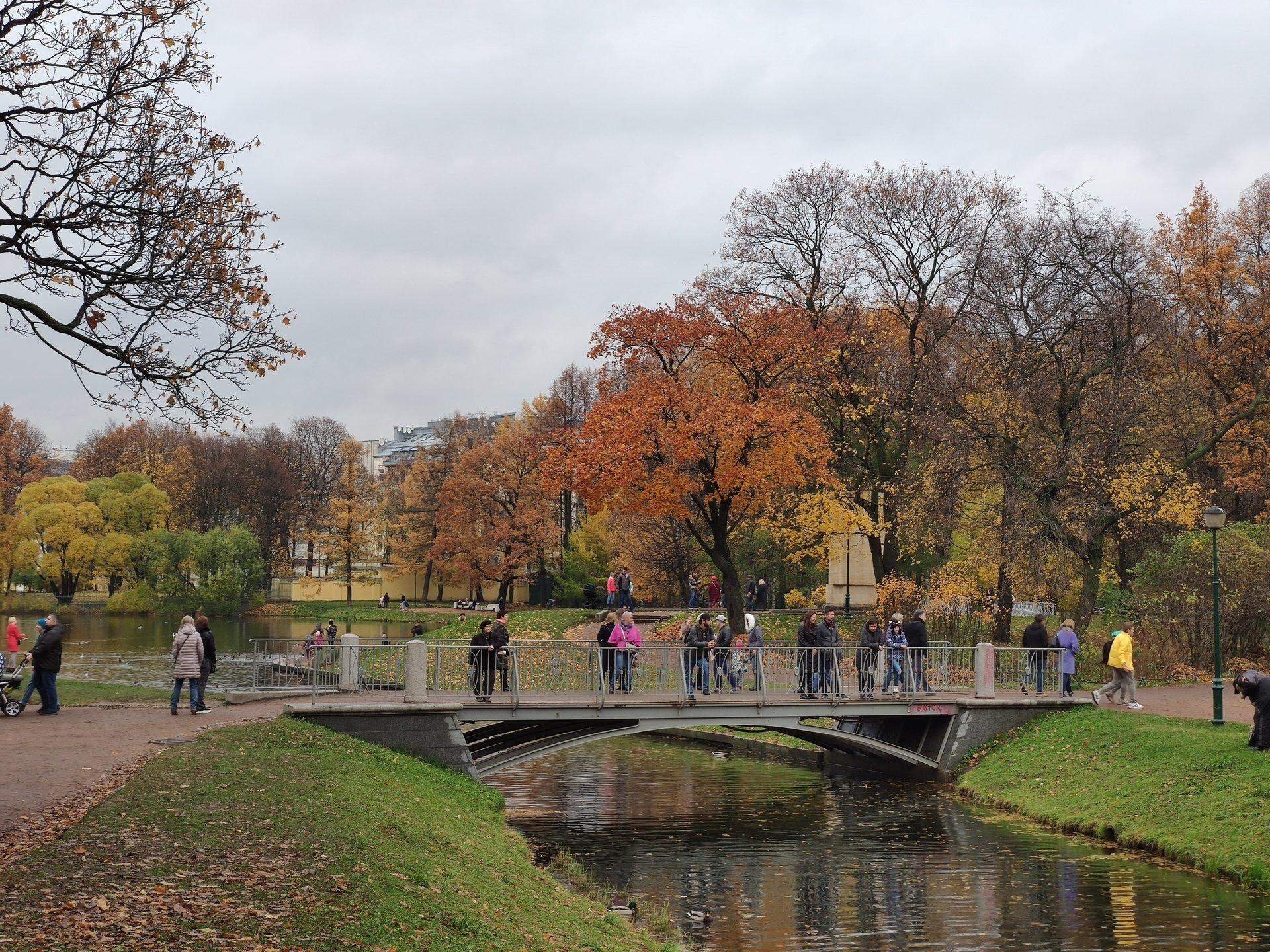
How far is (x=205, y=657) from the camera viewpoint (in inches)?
979

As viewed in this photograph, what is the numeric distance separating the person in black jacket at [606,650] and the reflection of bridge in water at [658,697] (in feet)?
0.18

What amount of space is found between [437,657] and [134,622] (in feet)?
195

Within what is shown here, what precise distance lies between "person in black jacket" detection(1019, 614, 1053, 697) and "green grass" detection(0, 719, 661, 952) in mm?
13834

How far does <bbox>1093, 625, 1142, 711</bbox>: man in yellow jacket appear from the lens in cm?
2681

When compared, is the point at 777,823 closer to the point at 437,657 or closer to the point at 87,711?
the point at 437,657

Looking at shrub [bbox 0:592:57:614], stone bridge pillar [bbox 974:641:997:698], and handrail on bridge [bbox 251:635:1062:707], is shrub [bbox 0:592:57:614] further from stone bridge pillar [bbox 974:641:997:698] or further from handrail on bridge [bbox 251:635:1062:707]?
stone bridge pillar [bbox 974:641:997:698]

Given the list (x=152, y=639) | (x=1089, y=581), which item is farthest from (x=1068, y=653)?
(x=152, y=639)

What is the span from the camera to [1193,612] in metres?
32.4

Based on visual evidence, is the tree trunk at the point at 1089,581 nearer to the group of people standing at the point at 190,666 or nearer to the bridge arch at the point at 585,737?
the bridge arch at the point at 585,737

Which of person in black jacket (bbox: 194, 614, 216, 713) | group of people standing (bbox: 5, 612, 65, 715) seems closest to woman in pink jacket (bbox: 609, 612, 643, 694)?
person in black jacket (bbox: 194, 614, 216, 713)

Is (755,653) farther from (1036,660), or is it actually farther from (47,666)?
(47,666)

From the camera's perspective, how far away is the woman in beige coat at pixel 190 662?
23.6m

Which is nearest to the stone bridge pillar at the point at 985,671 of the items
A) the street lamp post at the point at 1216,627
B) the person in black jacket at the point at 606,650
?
the street lamp post at the point at 1216,627

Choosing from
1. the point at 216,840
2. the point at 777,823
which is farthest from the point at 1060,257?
the point at 216,840
